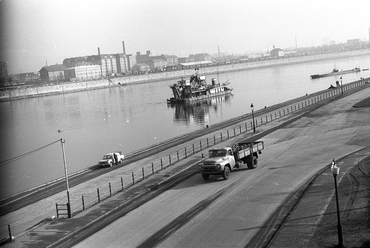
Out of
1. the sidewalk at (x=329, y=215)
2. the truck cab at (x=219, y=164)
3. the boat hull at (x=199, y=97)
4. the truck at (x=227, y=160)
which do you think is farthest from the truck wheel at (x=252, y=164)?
the boat hull at (x=199, y=97)

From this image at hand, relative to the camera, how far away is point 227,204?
83.4 feet

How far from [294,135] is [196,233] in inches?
1135

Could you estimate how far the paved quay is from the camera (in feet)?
75.5

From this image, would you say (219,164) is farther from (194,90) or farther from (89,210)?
(194,90)

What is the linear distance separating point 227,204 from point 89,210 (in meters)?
7.76

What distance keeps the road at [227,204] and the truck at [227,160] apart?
0.64 meters

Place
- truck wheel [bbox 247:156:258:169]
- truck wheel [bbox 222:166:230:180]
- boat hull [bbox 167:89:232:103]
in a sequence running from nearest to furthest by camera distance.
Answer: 1. truck wheel [bbox 222:166:230:180]
2. truck wheel [bbox 247:156:258:169]
3. boat hull [bbox 167:89:232:103]

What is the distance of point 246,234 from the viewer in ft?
67.9

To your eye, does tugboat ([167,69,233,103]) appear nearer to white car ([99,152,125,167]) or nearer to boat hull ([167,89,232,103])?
boat hull ([167,89,232,103])

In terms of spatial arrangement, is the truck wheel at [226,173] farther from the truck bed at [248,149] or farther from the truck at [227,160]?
the truck bed at [248,149]

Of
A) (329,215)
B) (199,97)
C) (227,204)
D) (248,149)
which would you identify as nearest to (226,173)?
(248,149)

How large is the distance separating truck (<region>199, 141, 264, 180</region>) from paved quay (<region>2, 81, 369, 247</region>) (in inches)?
110

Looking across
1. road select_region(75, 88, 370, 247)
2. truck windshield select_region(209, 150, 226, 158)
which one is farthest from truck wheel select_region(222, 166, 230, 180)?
truck windshield select_region(209, 150, 226, 158)

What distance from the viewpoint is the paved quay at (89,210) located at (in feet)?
75.5
